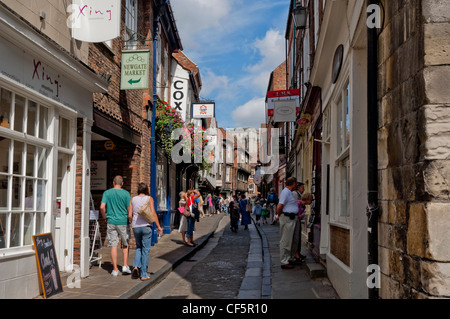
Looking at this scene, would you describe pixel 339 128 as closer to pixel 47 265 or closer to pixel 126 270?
pixel 126 270

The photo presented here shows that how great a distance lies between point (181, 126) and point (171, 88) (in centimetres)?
431

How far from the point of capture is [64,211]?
7.51 meters

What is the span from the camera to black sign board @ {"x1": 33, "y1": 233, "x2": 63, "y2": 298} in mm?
5820

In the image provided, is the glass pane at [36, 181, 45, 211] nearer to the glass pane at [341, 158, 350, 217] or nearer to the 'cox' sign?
the glass pane at [341, 158, 350, 217]

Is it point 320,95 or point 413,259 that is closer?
point 413,259

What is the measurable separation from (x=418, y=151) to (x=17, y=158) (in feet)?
16.1

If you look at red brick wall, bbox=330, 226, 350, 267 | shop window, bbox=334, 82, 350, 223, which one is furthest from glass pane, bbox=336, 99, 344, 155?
red brick wall, bbox=330, 226, 350, 267

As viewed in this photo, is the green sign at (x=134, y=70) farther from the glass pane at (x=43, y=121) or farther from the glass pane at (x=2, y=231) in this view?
the glass pane at (x=2, y=231)

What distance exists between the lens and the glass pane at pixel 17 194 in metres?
5.77

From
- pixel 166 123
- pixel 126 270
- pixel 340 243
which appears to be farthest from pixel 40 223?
pixel 166 123

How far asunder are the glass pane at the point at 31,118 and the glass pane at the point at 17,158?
31 centimetres
